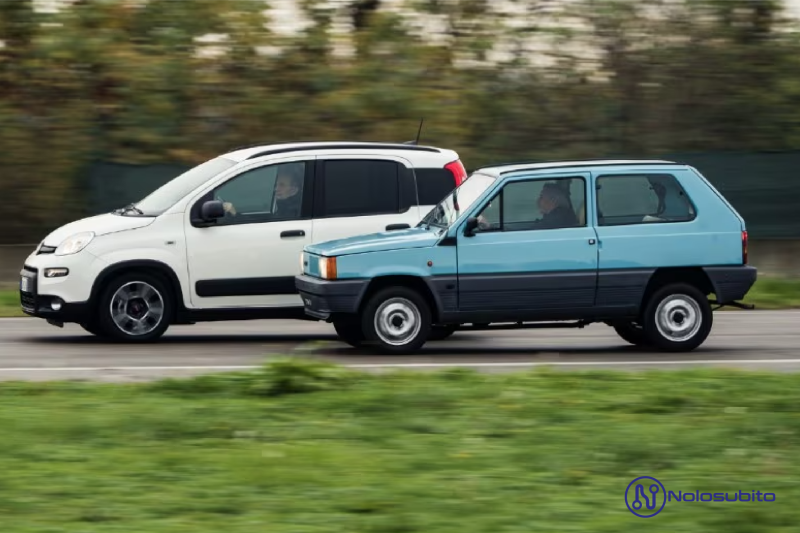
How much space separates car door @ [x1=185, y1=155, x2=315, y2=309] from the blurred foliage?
304 inches

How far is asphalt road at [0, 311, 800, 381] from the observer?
1109cm

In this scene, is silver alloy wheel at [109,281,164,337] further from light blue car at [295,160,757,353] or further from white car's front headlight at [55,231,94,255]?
light blue car at [295,160,757,353]

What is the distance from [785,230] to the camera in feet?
67.7

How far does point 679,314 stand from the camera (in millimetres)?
12195

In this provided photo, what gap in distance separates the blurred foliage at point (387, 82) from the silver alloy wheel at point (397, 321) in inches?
368

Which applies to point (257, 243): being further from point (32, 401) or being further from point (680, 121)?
point (680, 121)

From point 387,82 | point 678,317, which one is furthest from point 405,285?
point 387,82

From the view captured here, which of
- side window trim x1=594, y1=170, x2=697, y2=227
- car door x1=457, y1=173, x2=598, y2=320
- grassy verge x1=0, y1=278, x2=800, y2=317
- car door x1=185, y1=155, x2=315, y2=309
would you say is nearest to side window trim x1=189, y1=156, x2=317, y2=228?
car door x1=185, y1=155, x2=315, y2=309

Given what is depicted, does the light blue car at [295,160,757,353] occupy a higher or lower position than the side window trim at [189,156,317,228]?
lower

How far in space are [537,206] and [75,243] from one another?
4344mm

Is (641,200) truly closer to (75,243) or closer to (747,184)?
(75,243)

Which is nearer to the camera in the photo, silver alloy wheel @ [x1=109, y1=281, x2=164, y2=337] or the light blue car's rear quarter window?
the light blue car's rear quarter window

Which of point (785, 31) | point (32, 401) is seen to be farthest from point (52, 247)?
point (785, 31)

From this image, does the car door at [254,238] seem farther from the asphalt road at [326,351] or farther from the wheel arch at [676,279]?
the wheel arch at [676,279]
